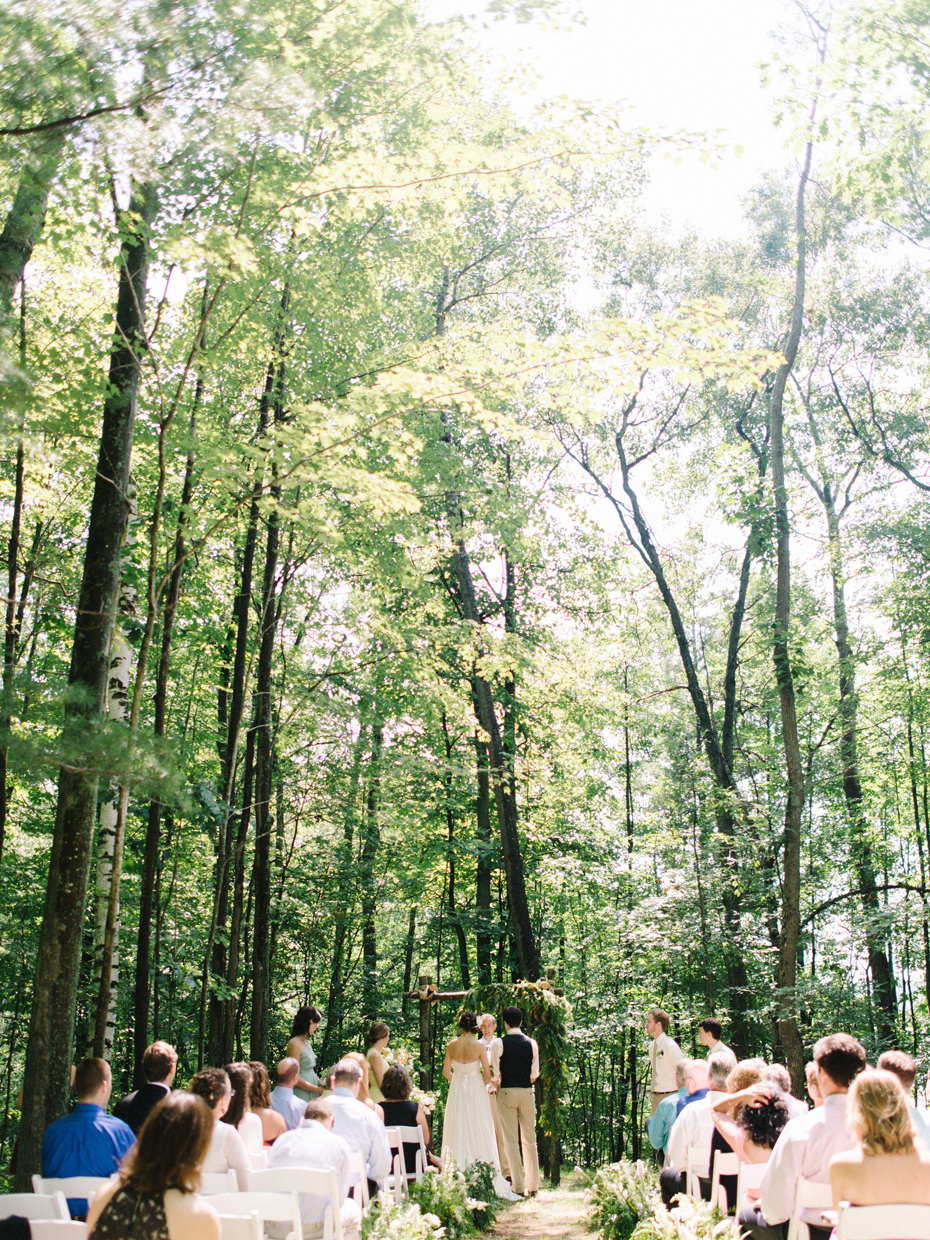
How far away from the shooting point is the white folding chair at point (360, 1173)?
4.80m

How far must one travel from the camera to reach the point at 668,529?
67.3 feet

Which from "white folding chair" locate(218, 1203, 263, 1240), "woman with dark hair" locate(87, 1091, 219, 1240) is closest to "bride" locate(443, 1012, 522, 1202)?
"white folding chair" locate(218, 1203, 263, 1240)

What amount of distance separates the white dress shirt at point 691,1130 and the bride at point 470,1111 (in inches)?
109

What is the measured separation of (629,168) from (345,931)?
595 inches

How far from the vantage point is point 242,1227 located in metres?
2.91

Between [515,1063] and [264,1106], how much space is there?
A: 3.79 meters

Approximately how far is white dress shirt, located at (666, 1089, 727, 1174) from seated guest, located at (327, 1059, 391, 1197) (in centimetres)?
171

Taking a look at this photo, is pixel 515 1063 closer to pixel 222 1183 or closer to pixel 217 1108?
pixel 217 1108

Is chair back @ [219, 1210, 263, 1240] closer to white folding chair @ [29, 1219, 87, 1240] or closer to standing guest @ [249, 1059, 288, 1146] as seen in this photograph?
white folding chair @ [29, 1219, 87, 1240]

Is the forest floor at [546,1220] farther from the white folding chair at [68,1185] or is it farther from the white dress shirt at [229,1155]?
the white folding chair at [68,1185]

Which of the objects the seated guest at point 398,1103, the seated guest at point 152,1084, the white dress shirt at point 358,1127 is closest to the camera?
the seated guest at point 152,1084

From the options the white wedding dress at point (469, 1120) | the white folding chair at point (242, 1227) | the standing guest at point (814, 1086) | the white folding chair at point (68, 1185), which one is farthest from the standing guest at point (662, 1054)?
the white folding chair at point (242, 1227)

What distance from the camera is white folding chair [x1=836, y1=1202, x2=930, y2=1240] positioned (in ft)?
9.09

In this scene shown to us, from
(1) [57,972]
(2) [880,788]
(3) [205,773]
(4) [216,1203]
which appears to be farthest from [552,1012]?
(2) [880,788]
